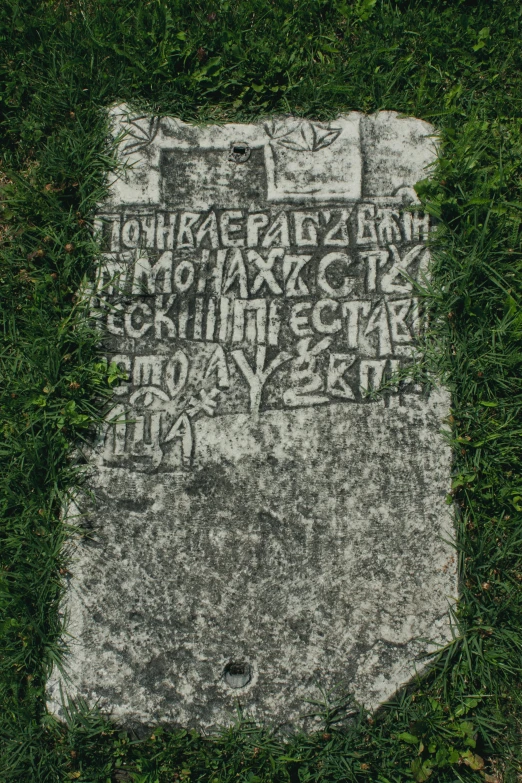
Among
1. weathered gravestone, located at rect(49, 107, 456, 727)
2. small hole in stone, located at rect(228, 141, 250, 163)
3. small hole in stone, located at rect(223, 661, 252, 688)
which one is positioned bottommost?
small hole in stone, located at rect(223, 661, 252, 688)

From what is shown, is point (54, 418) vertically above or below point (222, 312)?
below

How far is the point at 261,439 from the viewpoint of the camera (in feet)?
7.02

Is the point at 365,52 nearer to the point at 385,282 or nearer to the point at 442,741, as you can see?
the point at 385,282

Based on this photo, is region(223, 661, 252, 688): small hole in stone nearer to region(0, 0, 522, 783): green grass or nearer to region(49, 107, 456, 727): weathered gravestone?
region(49, 107, 456, 727): weathered gravestone

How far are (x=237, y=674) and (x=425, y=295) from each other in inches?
56.5

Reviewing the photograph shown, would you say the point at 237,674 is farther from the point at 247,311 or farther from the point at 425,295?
the point at 425,295

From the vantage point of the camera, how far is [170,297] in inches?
89.5

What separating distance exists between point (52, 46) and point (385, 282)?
5.75 ft

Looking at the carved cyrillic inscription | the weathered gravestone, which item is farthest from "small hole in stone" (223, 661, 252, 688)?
the carved cyrillic inscription

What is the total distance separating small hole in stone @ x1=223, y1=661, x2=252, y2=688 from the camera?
6.49 ft

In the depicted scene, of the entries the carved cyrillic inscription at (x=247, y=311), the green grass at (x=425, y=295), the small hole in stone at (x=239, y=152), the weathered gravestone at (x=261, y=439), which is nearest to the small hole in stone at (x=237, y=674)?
the weathered gravestone at (x=261, y=439)

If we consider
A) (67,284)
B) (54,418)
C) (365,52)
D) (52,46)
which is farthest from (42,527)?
(365,52)

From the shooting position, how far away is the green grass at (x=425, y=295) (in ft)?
6.63

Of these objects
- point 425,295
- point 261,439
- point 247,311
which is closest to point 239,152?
point 247,311
